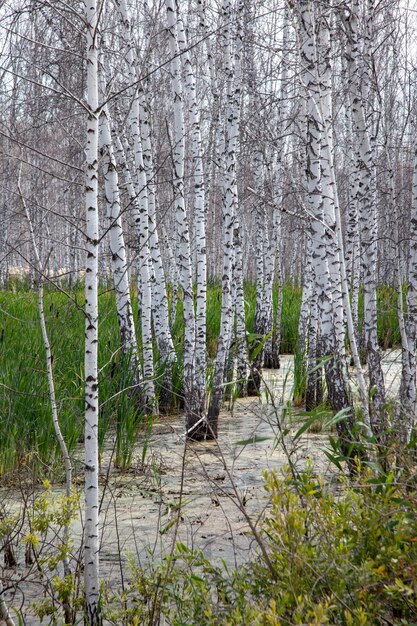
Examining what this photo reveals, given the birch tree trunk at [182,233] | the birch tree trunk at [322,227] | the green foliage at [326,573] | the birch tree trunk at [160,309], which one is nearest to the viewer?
the green foliage at [326,573]

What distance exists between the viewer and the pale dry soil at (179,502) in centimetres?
307

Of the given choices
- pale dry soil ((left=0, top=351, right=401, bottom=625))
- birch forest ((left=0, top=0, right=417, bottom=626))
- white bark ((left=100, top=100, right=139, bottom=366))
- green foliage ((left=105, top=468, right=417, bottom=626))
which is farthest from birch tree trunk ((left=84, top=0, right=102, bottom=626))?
white bark ((left=100, top=100, right=139, bottom=366))

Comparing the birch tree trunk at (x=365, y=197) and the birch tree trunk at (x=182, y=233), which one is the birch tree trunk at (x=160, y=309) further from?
the birch tree trunk at (x=365, y=197)

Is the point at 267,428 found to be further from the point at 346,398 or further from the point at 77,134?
the point at 77,134

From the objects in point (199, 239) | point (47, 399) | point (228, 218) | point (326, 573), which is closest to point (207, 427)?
point (47, 399)

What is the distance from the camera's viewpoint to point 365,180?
4.73 meters

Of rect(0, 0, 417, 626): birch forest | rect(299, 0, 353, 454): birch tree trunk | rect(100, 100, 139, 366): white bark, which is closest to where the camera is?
rect(0, 0, 417, 626): birch forest

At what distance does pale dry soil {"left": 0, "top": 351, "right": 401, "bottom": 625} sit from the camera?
10.1 ft

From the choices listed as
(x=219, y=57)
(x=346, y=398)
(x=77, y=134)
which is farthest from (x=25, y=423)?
(x=77, y=134)

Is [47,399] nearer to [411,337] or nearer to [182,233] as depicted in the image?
[182,233]

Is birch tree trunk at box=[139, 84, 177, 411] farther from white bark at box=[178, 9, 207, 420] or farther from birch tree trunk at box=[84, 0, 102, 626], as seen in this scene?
birch tree trunk at box=[84, 0, 102, 626]

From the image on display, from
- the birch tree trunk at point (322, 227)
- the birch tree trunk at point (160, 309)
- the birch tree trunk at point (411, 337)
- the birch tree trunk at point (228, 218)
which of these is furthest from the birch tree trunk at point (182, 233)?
the birch tree trunk at point (411, 337)

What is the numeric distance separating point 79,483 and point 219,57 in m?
7.85

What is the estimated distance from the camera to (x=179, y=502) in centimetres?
275
